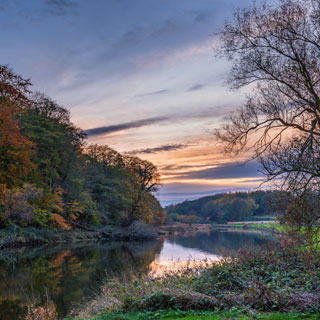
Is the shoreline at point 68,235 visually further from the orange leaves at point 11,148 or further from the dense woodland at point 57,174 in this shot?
the orange leaves at point 11,148

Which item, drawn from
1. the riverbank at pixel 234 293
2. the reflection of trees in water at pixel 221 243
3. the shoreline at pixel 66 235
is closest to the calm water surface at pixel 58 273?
the shoreline at pixel 66 235

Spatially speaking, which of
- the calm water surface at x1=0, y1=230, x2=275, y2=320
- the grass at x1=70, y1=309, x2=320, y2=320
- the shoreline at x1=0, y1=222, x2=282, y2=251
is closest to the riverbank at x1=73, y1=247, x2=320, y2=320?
the grass at x1=70, y1=309, x2=320, y2=320

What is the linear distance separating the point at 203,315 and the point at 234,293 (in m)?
1.75

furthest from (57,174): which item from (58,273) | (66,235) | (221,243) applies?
(58,273)

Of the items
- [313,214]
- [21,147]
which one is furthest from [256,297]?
[21,147]

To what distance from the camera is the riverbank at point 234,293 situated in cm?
776

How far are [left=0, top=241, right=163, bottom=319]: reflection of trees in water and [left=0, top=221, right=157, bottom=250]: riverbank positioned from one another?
2150 millimetres

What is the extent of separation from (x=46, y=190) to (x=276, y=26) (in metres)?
28.5

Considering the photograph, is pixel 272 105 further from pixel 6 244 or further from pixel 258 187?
pixel 6 244

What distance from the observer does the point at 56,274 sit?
18016 mm

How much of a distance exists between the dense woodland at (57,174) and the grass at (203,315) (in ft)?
60.2

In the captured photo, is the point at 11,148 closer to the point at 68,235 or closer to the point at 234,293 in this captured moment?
the point at 68,235

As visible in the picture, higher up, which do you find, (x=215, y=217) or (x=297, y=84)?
(x=297, y=84)

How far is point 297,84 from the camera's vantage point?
480 inches
